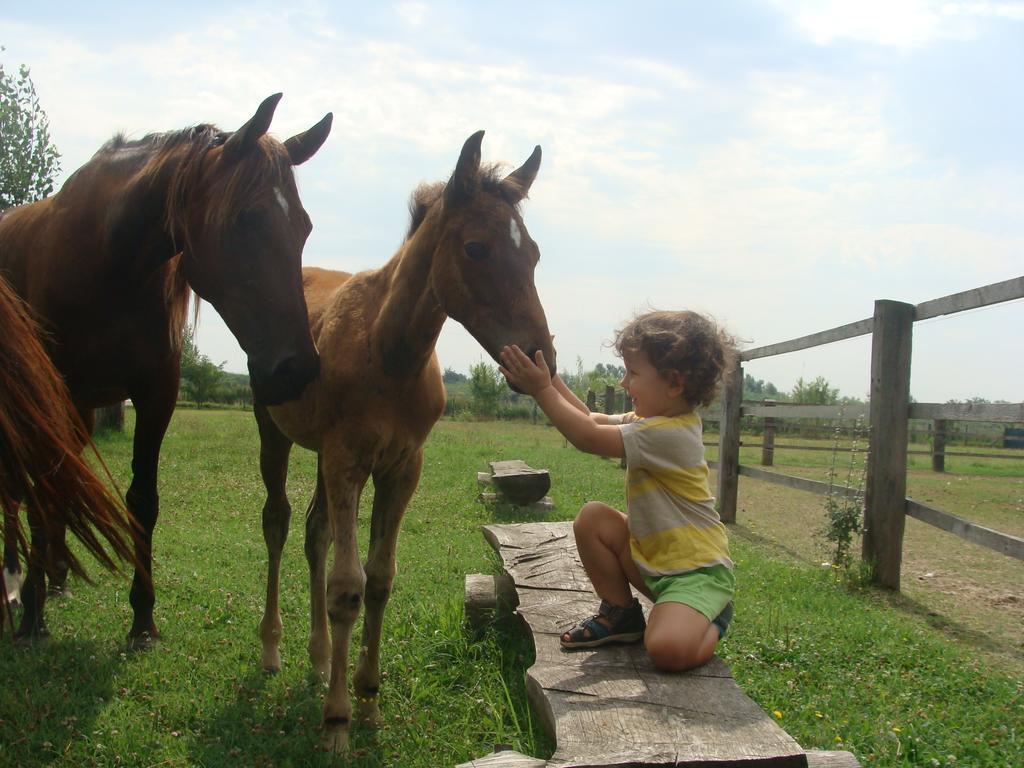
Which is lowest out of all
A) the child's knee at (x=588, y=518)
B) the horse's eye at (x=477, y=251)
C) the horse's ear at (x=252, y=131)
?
the child's knee at (x=588, y=518)

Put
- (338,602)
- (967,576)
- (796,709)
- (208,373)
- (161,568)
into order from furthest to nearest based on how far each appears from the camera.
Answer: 1. (208,373)
2. (967,576)
3. (161,568)
4. (796,709)
5. (338,602)

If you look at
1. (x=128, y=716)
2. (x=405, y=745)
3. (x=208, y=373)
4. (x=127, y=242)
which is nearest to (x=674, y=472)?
(x=405, y=745)

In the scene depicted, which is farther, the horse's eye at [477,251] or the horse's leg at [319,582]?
the horse's leg at [319,582]

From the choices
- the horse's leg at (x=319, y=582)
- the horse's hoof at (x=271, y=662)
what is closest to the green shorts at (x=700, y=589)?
the horse's leg at (x=319, y=582)

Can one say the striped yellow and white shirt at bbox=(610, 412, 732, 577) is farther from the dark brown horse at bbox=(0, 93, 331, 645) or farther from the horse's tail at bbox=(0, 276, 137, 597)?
the horse's tail at bbox=(0, 276, 137, 597)

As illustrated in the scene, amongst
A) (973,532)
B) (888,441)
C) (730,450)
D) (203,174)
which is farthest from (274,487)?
(730,450)

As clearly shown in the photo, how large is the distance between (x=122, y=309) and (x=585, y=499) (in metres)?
6.97

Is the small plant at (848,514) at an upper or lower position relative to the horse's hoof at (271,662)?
upper

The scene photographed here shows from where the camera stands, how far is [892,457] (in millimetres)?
5941

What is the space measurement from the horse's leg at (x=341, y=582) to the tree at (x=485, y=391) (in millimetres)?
39410

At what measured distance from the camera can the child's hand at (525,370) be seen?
2893 mm

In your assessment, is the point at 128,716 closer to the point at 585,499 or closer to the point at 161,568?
the point at 161,568

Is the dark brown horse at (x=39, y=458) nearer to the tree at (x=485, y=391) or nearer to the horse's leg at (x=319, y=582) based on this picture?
the horse's leg at (x=319, y=582)

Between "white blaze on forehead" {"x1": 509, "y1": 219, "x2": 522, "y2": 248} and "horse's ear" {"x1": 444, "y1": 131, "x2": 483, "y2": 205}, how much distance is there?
0.24 meters
